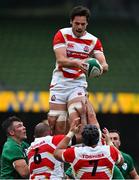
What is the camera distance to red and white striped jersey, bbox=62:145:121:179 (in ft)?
29.4

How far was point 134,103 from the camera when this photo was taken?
18.2m

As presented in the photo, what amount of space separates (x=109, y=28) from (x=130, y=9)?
4.12ft

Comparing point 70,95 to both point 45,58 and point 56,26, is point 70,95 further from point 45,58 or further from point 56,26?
point 56,26

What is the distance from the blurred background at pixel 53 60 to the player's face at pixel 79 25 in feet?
25.3

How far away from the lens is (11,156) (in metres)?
10.7

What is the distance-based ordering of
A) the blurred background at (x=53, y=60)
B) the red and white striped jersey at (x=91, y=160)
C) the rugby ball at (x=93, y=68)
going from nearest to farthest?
the red and white striped jersey at (x=91, y=160)
the rugby ball at (x=93, y=68)
the blurred background at (x=53, y=60)

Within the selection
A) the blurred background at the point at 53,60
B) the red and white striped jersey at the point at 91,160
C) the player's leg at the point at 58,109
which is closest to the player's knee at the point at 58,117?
the player's leg at the point at 58,109

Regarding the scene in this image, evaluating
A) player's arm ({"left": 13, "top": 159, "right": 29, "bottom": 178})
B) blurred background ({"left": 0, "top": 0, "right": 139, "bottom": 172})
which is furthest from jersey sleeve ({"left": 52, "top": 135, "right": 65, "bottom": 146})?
blurred background ({"left": 0, "top": 0, "right": 139, "bottom": 172})

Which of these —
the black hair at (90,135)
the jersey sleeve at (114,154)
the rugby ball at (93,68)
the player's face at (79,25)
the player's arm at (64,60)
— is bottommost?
the jersey sleeve at (114,154)

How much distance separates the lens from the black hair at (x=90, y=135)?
880 cm

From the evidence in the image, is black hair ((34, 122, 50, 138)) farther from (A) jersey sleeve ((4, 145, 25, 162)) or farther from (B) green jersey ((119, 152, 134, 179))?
(B) green jersey ((119, 152, 134, 179))

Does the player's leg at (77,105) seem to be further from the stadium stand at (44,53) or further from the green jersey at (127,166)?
the stadium stand at (44,53)

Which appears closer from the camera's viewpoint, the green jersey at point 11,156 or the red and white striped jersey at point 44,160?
the red and white striped jersey at point 44,160

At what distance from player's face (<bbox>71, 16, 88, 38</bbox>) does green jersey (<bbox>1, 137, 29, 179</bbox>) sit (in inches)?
75.6
